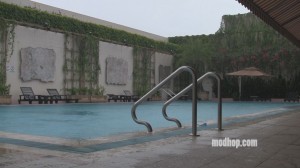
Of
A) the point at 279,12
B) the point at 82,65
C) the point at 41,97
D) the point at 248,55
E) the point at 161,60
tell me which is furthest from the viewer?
the point at 161,60

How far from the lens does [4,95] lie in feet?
52.6

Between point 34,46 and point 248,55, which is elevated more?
point 248,55

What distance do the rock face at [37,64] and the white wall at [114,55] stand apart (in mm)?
3874

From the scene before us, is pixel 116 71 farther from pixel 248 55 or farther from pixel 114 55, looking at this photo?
pixel 248 55

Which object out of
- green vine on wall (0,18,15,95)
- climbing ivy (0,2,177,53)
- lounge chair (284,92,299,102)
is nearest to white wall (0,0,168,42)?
climbing ivy (0,2,177,53)

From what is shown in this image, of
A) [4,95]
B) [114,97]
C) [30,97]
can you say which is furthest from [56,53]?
[4,95]

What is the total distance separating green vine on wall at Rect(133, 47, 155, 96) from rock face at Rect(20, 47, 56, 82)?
7.15 m

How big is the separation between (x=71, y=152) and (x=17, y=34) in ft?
48.5

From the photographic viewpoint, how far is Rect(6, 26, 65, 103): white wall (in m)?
17.5

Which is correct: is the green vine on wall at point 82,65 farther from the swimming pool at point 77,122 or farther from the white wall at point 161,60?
the swimming pool at point 77,122

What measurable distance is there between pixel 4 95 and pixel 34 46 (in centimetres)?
343

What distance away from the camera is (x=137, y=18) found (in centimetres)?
4341

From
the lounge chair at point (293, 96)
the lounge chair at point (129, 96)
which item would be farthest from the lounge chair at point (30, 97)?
the lounge chair at point (293, 96)

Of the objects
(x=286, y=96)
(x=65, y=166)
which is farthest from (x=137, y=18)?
(x=65, y=166)
